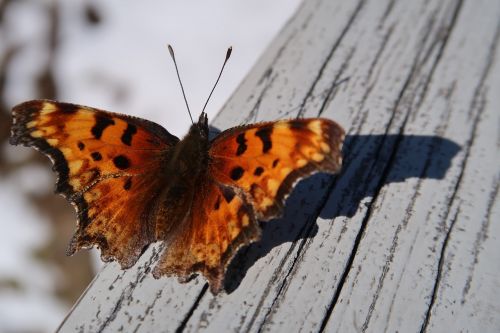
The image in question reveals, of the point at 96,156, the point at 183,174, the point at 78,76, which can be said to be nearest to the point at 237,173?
the point at 183,174

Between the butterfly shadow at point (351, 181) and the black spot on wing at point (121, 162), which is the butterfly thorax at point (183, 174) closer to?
the black spot on wing at point (121, 162)

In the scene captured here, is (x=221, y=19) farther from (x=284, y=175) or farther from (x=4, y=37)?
(x=284, y=175)

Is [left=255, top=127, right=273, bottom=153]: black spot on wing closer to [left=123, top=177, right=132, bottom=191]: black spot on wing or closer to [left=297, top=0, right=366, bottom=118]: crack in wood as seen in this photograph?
[left=297, top=0, right=366, bottom=118]: crack in wood

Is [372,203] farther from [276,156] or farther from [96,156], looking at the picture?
[96,156]

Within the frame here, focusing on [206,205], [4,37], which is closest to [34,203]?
[4,37]

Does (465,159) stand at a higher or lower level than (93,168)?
lower

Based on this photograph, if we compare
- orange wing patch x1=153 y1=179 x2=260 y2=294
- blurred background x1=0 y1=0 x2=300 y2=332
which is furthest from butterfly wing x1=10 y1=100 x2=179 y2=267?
blurred background x1=0 y1=0 x2=300 y2=332

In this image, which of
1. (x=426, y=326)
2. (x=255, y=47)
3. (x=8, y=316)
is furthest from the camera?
(x=255, y=47)
